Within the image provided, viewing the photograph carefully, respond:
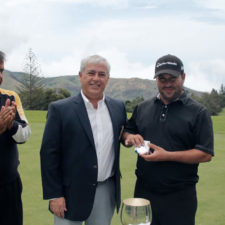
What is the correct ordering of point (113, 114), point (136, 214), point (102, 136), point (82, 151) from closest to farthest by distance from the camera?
point (136, 214), point (82, 151), point (102, 136), point (113, 114)

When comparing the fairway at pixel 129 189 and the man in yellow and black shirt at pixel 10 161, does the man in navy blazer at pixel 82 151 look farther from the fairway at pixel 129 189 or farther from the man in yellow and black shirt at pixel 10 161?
the fairway at pixel 129 189

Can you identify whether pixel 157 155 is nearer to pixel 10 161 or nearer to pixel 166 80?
pixel 166 80

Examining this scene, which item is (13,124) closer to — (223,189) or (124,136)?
(124,136)

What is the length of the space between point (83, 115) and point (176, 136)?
0.81 m

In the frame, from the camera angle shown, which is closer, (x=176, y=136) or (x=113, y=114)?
(x=176, y=136)

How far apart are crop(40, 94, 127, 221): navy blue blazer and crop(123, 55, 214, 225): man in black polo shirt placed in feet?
1.26

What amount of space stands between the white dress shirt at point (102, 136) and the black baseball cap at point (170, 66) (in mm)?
581

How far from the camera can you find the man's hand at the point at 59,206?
286cm

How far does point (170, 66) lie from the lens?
2.91 meters

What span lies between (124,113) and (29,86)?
189 feet

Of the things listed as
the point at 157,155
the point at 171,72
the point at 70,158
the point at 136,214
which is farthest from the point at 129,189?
the point at 136,214

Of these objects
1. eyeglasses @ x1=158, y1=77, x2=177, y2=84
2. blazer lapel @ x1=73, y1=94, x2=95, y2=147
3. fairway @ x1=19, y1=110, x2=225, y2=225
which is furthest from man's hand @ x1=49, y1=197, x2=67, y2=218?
eyeglasses @ x1=158, y1=77, x2=177, y2=84

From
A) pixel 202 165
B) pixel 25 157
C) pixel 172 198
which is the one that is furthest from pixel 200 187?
pixel 25 157

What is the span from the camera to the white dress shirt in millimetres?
2928
